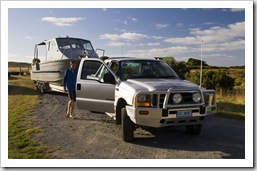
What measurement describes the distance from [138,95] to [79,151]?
1644 millimetres

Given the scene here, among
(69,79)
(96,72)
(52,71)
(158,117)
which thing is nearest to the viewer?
(158,117)

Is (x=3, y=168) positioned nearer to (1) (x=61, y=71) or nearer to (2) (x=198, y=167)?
(2) (x=198, y=167)

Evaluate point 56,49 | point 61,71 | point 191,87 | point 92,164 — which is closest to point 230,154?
point 191,87

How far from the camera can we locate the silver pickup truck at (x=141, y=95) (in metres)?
5.75

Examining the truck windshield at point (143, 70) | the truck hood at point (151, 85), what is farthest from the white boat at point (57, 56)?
the truck hood at point (151, 85)

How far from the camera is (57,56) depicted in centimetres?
1477

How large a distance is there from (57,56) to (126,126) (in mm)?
9603

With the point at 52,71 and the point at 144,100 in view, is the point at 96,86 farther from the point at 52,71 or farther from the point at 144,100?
the point at 52,71

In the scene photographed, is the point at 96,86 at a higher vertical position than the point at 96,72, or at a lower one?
lower

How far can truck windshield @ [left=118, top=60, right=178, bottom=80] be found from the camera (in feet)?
23.2

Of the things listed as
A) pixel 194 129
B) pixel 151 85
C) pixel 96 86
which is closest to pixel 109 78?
pixel 96 86

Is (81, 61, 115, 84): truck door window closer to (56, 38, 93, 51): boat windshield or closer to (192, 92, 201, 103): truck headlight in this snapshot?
(192, 92, 201, 103): truck headlight

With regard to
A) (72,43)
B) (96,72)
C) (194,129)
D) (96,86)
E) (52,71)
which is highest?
(72,43)

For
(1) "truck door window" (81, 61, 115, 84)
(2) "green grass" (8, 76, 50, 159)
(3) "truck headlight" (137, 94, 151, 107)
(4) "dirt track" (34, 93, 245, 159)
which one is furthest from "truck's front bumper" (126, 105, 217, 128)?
(2) "green grass" (8, 76, 50, 159)
